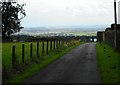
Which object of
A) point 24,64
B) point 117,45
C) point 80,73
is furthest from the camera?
point 117,45

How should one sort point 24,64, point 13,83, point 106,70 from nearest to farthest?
point 13,83
point 106,70
point 24,64

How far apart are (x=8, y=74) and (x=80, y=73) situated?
3.26 meters

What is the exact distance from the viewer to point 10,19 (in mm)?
80812

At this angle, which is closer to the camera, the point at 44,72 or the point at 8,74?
the point at 8,74

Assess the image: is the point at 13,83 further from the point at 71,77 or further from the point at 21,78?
the point at 71,77

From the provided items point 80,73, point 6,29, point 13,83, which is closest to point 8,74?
point 13,83

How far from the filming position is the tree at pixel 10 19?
78.8 metres

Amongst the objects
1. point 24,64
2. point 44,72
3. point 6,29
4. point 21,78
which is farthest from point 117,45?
point 6,29

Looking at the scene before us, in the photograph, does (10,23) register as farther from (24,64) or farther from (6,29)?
(24,64)

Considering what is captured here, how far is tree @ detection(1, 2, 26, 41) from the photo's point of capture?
78.8 meters

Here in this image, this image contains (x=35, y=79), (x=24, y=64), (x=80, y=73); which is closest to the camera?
(x=35, y=79)

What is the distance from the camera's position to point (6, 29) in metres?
78.7

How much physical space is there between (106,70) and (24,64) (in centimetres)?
454

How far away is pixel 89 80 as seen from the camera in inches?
594
